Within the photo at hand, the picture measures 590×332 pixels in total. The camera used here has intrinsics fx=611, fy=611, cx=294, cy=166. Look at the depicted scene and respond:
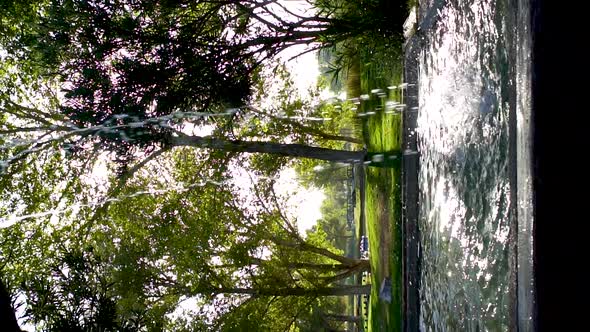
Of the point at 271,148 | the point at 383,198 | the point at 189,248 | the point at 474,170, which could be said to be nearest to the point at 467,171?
the point at 474,170

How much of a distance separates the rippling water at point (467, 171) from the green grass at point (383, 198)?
1.92 m

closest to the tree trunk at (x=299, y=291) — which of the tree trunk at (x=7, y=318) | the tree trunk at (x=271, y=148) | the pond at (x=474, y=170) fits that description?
the tree trunk at (x=271, y=148)

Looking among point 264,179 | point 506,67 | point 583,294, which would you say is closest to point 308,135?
point 264,179

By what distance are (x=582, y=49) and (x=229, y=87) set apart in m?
5.83

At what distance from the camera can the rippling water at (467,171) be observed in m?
3.98

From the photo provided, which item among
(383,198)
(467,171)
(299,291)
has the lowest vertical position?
(299,291)

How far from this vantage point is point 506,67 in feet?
13.1

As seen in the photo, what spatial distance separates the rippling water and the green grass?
192 cm

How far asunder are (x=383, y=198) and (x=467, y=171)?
574 cm

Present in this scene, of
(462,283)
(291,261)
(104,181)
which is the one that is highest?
(104,181)

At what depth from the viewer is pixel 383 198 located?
1061 centimetres

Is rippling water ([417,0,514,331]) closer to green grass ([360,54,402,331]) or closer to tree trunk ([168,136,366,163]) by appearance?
green grass ([360,54,402,331])

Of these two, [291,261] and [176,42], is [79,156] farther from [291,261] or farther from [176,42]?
[291,261]

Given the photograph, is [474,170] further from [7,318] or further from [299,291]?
[299,291]
